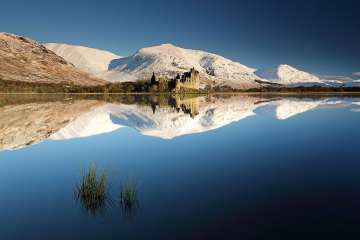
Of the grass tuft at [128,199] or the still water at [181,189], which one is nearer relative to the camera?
the still water at [181,189]

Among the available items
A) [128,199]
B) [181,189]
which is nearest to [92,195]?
[128,199]

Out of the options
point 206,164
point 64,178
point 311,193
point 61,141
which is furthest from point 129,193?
point 61,141

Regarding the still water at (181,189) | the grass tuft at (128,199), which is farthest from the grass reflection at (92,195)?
the grass tuft at (128,199)

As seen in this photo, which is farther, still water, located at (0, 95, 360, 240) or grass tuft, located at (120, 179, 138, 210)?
grass tuft, located at (120, 179, 138, 210)

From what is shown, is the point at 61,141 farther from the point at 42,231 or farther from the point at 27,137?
the point at 42,231

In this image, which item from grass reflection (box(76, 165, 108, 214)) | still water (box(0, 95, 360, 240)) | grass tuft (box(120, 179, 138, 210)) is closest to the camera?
still water (box(0, 95, 360, 240))

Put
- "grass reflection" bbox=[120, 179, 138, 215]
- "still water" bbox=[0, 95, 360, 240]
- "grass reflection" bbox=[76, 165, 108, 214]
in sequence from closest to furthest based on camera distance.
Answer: "still water" bbox=[0, 95, 360, 240] → "grass reflection" bbox=[120, 179, 138, 215] → "grass reflection" bbox=[76, 165, 108, 214]

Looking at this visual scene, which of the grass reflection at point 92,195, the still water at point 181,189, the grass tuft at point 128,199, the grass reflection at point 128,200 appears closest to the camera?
the still water at point 181,189

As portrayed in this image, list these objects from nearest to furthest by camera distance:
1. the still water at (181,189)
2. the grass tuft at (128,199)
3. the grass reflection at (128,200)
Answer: the still water at (181,189), the grass reflection at (128,200), the grass tuft at (128,199)

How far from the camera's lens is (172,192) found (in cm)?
1590

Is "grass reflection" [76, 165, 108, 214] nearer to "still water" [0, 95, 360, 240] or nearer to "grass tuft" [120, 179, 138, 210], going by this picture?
"still water" [0, 95, 360, 240]

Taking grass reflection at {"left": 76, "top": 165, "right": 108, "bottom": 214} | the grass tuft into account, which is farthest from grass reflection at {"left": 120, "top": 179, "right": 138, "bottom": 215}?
grass reflection at {"left": 76, "top": 165, "right": 108, "bottom": 214}

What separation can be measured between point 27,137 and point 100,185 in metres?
21.5

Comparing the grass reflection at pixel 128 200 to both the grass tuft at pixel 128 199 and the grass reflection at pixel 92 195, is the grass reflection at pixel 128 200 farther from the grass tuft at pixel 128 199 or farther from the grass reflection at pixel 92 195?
the grass reflection at pixel 92 195
